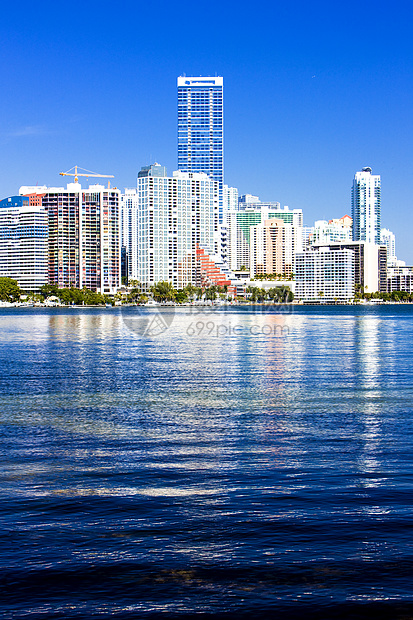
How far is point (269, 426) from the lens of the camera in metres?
25.0

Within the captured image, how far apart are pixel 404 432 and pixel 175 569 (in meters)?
13.2

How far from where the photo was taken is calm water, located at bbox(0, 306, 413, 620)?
11430mm

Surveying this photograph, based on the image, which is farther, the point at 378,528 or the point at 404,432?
the point at 404,432

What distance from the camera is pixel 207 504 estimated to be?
15.6 m

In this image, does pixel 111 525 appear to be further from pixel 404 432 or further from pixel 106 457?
pixel 404 432

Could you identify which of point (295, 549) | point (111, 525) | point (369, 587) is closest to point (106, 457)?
point (111, 525)

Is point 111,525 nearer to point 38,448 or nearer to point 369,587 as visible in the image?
point 369,587

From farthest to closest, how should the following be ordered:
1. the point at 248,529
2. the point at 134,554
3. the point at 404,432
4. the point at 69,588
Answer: the point at 404,432, the point at 248,529, the point at 134,554, the point at 69,588

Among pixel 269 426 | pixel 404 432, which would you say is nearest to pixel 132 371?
pixel 269 426

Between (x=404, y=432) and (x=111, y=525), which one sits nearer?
(x=111, y=525)

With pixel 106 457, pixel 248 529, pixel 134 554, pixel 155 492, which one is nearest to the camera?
pixel 134 554

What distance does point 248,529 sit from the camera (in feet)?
46.4

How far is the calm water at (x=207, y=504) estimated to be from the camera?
37.5 ft

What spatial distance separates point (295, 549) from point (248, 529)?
4.09 ft
